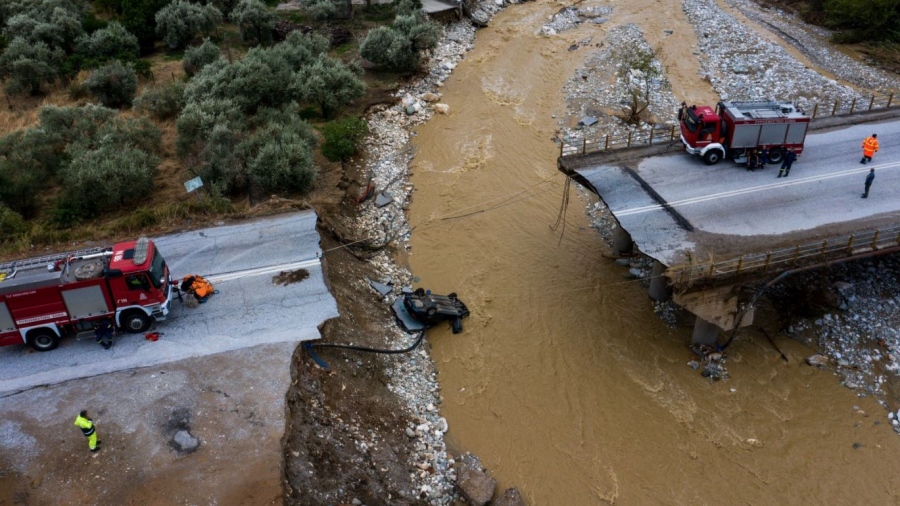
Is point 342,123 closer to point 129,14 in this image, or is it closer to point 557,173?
point 557,173

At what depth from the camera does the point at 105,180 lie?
23234 millimetres

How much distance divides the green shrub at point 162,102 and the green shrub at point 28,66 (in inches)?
284

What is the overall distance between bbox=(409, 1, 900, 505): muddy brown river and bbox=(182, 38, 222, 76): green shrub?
17.2 metres

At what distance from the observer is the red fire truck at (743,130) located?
20688 mm

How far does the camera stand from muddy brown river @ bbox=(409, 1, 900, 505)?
16.2 meters

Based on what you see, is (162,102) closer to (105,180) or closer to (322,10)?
(105,180)

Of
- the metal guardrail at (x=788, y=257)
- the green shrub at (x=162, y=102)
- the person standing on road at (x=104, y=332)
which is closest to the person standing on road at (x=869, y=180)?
the metal guardrail at (x=788, y=257)

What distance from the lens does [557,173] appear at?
28031 millimetres

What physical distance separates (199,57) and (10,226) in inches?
673

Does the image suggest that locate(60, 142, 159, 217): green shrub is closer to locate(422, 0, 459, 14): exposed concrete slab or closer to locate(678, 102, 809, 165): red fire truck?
locate(678, 102, 809, 165): red fire truck

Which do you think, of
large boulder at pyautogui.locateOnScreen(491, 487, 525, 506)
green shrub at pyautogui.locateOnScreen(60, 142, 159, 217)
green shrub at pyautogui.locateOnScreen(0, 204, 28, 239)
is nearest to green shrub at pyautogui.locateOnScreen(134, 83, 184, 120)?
green shrub at pyautogui.locateOnScreen(60, 142, 159, 217)

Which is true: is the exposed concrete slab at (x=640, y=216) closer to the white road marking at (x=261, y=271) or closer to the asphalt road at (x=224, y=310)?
the asphalt road at (x=224, y=310)

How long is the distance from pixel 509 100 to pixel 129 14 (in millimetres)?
24760

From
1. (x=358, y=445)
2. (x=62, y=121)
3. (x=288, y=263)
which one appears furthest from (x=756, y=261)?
(x=62, y=121)
